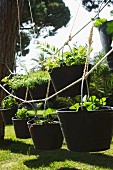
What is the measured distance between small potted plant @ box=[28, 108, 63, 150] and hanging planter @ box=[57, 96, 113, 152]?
46 cm

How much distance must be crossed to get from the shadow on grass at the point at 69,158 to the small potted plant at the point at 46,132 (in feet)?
3.74

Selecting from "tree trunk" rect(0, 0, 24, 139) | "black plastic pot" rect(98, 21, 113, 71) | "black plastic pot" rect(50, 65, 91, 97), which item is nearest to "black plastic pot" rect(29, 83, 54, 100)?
"black plastic pot" rect(50, 65, 91, 97)

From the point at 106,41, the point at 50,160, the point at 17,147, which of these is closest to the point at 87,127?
the point at 106,41

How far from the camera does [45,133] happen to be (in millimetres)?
2023

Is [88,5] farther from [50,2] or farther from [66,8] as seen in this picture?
[66,8]

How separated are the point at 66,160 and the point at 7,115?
2.73 ft

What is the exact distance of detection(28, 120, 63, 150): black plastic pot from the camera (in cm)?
202

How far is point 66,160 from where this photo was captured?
3.41 meters

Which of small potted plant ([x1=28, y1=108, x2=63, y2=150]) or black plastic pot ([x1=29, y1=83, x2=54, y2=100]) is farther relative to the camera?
black plastic pot ([x1=29, y1=83, x2=54, y2=100])

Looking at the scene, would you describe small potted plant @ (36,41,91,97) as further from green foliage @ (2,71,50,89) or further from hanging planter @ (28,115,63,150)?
green foliage @ (2,71,50,89)

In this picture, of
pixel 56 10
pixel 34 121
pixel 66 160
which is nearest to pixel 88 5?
pixel 56 10

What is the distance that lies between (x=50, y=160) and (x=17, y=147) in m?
0.96

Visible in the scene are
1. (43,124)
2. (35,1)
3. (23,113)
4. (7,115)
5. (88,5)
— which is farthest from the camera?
(35,1)

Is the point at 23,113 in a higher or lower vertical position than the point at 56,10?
lower
